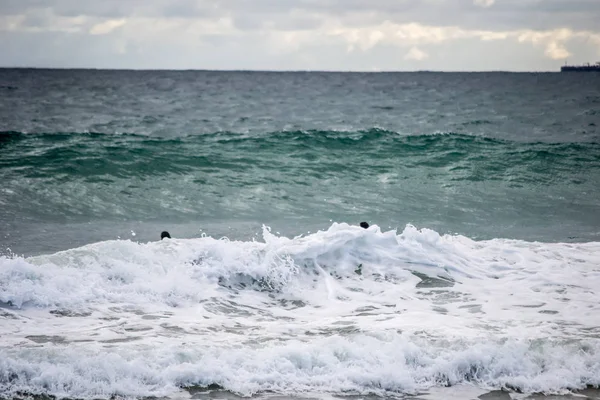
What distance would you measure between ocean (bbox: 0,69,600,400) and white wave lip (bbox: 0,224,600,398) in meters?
0.02

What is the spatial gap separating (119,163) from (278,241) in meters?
9.94

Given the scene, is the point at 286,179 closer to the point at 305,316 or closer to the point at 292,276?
the point at 292,276

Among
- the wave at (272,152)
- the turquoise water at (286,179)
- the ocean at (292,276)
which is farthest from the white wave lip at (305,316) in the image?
the wave at (272,152)

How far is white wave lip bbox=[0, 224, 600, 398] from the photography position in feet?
19.8

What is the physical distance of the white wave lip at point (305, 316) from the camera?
6031mm

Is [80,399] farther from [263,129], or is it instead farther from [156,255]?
[263,129]

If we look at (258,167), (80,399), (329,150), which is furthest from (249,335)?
(329,150)

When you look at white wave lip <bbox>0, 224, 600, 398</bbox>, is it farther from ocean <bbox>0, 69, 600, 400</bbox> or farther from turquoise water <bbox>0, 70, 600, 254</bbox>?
turquoise water <bbox>0, 70, 600, 254</bbox>

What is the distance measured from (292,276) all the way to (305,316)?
1163 mm

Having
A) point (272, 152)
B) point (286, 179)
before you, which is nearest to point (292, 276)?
point (286, 179)

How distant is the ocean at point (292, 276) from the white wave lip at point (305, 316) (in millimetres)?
22

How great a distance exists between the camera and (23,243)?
36.0 ft

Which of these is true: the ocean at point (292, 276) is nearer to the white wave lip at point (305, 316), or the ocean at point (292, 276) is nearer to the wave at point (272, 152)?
the white wave lip at point (305, 316)

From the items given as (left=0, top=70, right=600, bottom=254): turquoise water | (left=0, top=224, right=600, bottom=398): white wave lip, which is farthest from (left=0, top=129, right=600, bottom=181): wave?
(left=0, top=224, right=600, bottom=398): white wave lip
